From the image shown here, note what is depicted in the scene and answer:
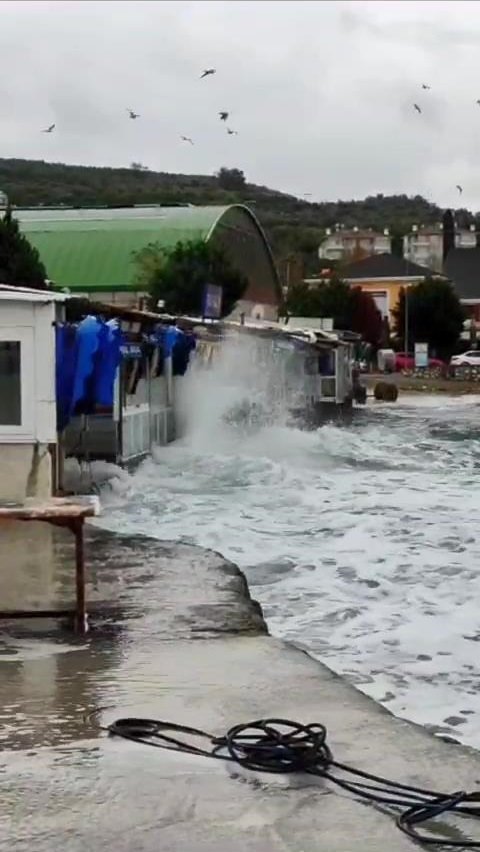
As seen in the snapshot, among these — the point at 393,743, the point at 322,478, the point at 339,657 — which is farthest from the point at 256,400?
the point at 393,743

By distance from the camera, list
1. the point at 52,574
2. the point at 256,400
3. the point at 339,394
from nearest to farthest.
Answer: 1. the point at 52,574
2. the point at 256,400
3. the point at 339,394

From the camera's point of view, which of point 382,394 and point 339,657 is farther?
point 382,394

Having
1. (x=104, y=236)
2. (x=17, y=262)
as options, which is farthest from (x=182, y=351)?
(x=104, y=236)

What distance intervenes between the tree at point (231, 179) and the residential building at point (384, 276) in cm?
3437

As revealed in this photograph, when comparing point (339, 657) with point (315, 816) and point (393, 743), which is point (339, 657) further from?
point (315, 816)

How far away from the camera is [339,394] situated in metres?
37.7

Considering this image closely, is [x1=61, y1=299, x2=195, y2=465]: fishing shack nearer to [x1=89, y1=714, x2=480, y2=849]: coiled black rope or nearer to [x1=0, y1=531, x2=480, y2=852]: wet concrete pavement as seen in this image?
[x1=0, y1=531, x2=480, y2=852]: wet concrete pavement

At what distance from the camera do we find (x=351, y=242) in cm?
13925

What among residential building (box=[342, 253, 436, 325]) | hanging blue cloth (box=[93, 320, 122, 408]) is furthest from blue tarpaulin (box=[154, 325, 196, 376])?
residential building (box=[342, 253, 436, 325])

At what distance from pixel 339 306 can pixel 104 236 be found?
725 inches

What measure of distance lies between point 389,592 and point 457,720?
3.37 meters

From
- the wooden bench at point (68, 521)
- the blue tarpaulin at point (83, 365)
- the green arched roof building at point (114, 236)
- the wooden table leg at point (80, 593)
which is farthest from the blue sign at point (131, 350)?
the green arched roof building at point (114, 236)

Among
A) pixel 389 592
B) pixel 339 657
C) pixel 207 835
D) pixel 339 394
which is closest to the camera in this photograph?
pixel 207 835

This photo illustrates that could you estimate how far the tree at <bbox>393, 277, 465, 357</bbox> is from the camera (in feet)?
248
